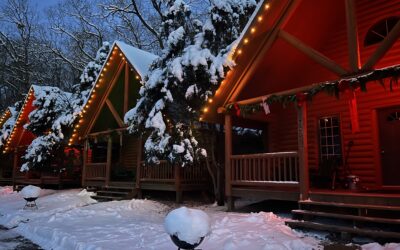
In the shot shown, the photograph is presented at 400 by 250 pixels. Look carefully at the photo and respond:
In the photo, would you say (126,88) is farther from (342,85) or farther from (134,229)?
(342,85)

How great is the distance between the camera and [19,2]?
4153 centimetres

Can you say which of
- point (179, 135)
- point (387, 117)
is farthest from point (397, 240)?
point (179, 135)

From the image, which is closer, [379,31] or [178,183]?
[379,31]

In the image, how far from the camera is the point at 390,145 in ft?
32.8

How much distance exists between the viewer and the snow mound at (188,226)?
548 centimetres

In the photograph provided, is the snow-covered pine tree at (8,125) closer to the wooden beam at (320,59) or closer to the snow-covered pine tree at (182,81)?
the snow-covered pine tree at (182,81)

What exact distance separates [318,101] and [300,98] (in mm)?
3124

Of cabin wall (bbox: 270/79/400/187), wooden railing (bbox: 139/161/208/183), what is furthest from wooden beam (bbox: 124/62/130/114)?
cabin wall (bbox: 270/79/400/187)

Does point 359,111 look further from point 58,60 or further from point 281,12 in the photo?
point 58,60

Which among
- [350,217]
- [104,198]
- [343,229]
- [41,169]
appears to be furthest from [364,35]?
[41,169]

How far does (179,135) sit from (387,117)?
6.02m

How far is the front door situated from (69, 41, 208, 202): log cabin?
6410 millimetres

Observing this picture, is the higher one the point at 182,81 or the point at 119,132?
the point at 182,81

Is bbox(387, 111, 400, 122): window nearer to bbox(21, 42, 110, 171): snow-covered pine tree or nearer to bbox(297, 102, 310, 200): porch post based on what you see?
bbox(297, 102, 310, 200): porch post
